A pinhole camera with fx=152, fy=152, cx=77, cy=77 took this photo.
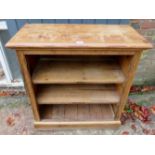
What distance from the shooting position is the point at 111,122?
1545 mm

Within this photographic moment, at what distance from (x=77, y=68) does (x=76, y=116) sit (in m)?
0.58

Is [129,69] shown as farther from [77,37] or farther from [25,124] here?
[25,124]

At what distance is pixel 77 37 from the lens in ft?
3.51

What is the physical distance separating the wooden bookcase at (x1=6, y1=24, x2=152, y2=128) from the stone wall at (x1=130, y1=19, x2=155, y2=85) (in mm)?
313

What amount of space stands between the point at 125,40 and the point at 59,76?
56 cm

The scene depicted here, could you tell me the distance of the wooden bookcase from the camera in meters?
1.00

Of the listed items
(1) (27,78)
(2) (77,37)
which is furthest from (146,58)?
(1) (27,78)

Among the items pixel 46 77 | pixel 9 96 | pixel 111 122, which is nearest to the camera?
pixel 46 77

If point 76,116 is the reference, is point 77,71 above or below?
above

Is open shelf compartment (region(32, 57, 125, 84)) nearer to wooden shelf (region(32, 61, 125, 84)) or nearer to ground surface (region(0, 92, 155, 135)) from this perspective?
wooden shelf (region(32, 61, 125, 84))

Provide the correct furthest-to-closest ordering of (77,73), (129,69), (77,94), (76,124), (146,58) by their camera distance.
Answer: (146,58) → (76,124) → (77,94) → (77,73) → (129,69)

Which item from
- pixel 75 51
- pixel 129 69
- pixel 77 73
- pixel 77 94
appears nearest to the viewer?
pixel 75 51
